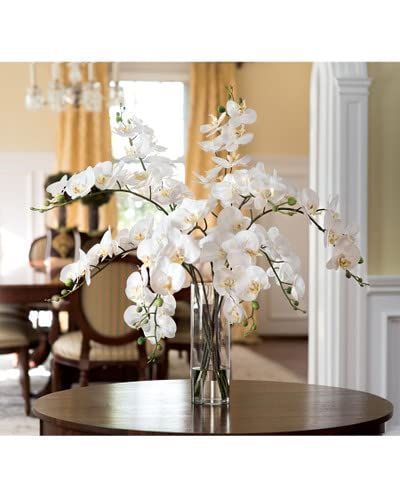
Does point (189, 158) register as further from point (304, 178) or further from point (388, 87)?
point (388, 87)

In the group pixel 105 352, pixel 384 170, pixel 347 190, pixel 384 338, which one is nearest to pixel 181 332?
pixel 105 352

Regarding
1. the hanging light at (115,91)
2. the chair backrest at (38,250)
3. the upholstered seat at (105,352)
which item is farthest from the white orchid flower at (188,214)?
the hanging light at (115,91)

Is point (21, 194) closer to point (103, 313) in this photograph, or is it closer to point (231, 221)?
point (103, 313)

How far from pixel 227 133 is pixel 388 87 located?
2422 millimetres

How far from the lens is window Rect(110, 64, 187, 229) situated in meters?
8.98

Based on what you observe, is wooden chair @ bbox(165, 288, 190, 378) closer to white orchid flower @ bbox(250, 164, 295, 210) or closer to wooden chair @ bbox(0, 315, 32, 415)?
wooden chair @ bbox(0, 315, 32, 415)

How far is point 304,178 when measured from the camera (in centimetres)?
901

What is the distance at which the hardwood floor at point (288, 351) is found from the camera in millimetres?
7273

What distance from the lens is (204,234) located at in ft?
6.96

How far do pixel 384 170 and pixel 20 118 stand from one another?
5.26m

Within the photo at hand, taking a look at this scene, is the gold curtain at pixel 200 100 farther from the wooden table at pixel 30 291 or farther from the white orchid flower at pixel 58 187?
the white orchid flower at pixel 58 187
